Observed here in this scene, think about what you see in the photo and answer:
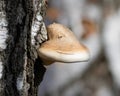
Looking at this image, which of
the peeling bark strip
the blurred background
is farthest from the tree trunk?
the blurred background

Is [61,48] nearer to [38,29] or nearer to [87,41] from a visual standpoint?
[38,29]

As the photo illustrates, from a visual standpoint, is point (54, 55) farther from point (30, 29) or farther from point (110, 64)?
point (110, 64)

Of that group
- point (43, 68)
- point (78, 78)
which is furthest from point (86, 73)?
point (43, 68)

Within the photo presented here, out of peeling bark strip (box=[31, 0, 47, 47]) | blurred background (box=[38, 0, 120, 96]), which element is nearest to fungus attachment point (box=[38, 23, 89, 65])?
peeling bark strip (box=[31, 0, 47, 47])

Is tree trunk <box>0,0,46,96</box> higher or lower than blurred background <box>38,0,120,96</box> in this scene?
higher

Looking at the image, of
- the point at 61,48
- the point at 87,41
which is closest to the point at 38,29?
the point at 61,48

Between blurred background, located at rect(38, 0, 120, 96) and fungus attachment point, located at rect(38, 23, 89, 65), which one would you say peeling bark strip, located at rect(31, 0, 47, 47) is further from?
blurred background, located at rect(38, 0, 120, 96)

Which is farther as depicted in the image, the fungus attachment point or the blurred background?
the blurred background

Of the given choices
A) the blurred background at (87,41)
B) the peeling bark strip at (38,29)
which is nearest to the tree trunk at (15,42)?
the peeling bark strip at (38,29)
